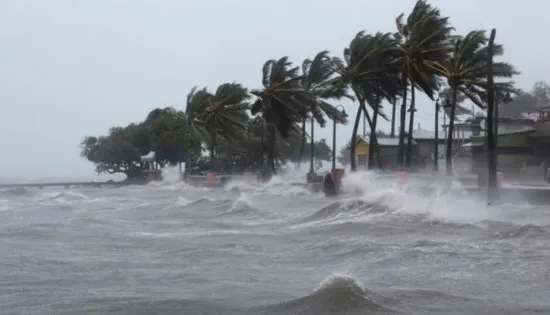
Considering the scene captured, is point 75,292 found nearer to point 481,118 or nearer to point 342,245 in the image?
point 342,245

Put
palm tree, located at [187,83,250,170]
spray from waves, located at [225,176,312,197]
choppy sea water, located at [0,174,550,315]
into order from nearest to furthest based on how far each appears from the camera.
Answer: choppy sea water, located at [0,174,550,315] → spray from waves, located at [225,176,312,197] → palm tree, located at [187,83,250,170]

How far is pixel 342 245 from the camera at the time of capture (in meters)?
12.6

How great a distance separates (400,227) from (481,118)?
41.1m

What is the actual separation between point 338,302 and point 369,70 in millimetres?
34353

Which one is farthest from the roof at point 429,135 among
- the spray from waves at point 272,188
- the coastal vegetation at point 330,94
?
the spray from waves at point 272,188

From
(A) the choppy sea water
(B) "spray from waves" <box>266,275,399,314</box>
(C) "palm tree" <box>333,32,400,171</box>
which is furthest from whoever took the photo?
(C) "palm tree" <box>333,32,400,171</box>

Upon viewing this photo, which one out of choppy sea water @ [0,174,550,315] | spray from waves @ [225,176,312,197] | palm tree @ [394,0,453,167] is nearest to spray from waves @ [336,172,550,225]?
choppy sea water @ [0,174,550,315]

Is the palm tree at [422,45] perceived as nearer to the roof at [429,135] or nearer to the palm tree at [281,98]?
the palm tree at [281,98]

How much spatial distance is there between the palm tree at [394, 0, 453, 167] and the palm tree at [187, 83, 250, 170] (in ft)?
49.1

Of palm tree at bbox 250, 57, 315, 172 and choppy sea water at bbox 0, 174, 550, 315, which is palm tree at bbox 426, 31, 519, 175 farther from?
choppy sea water at bbox 0, 174, 550, 315

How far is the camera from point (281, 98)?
47156 millimetres

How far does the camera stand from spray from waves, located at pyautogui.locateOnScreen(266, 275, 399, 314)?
7203 mm

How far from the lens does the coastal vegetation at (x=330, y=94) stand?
38.9 meters

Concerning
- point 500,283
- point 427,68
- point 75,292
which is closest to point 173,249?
point 75,292
